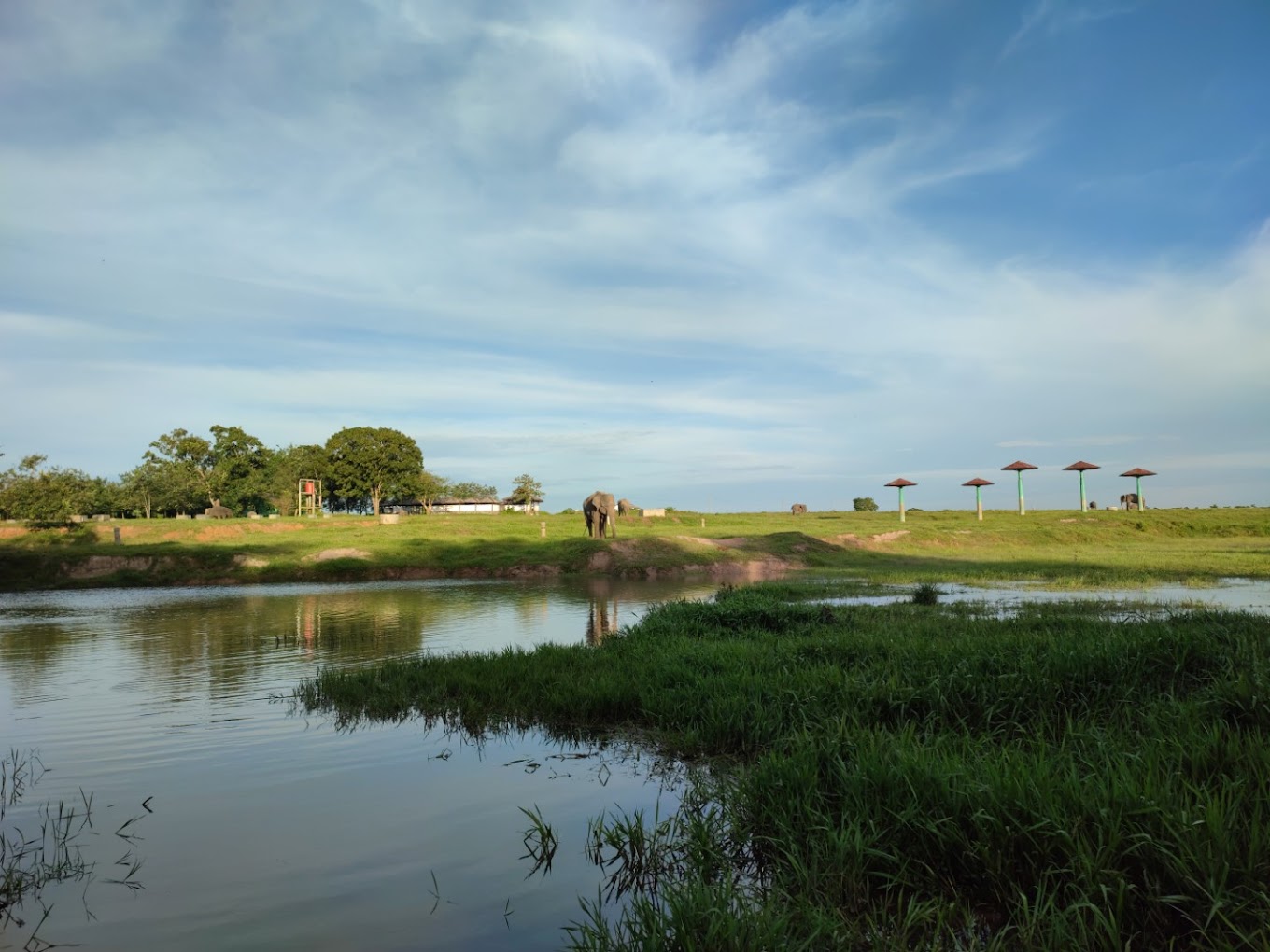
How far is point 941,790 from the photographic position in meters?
4.97

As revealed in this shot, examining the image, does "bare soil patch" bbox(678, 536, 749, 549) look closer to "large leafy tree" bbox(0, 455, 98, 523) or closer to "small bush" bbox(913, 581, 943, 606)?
"small bush" bbox(913, 581, 943, 606)

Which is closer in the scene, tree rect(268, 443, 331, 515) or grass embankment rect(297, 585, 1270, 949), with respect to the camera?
grass embankment rect(297, 585, 1270, 949)

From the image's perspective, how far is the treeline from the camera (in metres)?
77.4

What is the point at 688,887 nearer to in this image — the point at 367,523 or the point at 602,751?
the point at 602,751

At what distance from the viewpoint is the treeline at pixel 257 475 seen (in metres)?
77.4

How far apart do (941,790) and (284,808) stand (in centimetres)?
517

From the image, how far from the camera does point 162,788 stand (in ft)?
22.8

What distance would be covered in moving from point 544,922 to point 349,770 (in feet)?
12.0

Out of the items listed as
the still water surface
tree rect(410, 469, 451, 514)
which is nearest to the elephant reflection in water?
the still water surface

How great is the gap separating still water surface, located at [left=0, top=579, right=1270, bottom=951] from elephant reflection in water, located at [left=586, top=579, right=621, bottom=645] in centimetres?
441

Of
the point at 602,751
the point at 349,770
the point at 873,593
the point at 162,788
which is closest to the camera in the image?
the point at 162,788

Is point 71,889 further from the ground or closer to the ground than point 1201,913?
closer to the ground

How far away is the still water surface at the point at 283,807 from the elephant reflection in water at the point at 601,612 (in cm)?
441

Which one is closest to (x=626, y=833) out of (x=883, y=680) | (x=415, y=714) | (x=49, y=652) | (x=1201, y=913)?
(x=1201, y=913)
